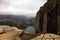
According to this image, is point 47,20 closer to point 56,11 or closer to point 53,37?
point 56,11

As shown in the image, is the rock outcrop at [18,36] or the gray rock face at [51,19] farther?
the gray rock face at [51,19]

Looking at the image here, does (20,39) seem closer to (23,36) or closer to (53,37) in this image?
(23,36)

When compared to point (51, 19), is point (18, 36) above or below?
below

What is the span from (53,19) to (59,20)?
209cm

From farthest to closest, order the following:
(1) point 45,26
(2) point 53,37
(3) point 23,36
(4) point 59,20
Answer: (1) point 45,26
(4) point 59,20
(3) point 23,36
(2) point 53,37

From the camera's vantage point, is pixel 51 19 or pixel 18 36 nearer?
pixel 18 36

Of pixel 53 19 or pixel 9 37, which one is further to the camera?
pixel 53 19

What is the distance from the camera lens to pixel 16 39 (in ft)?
65.4

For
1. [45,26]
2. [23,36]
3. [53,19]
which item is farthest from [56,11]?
[23,36]

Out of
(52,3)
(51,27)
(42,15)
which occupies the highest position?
(52,3)

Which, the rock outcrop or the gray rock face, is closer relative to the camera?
the rock outcrop

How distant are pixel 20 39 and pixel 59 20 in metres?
27.3

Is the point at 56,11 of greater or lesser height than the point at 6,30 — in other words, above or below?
above

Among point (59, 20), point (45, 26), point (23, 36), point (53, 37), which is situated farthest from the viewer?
point (45, 26)
